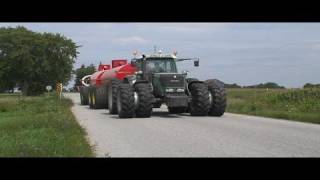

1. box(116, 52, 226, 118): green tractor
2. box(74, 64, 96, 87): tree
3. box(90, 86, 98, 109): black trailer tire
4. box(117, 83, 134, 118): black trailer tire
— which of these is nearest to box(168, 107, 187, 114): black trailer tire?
box(116, 52, 226, 118): green tractor

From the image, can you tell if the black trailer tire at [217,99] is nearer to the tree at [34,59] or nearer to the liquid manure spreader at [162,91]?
the liquid manure spreader at [162,91]

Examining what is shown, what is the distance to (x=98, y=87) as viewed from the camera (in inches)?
1216

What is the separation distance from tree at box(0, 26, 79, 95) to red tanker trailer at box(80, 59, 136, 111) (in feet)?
129

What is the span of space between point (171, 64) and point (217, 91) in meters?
2.34

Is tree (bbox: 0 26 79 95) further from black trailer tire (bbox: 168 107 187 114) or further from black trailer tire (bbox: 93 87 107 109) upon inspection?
black trailer tire (bbox: 168 107 187 114)

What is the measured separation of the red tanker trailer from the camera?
78.2 ft

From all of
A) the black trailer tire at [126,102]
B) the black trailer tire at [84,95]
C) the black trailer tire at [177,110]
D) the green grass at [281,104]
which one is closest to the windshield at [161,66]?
the black trailer tire at [177,110]

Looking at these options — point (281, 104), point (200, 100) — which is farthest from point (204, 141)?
point (281, 104)

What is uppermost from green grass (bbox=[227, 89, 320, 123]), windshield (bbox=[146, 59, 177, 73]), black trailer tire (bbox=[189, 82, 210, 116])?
windshield (bbox=[146, 59, 177, 73])

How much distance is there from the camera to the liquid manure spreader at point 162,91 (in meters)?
21.1

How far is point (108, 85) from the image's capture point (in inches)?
1086

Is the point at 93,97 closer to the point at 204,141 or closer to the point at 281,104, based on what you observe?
the point at 281,104

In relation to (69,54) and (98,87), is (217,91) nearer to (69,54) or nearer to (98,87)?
(98,87)
